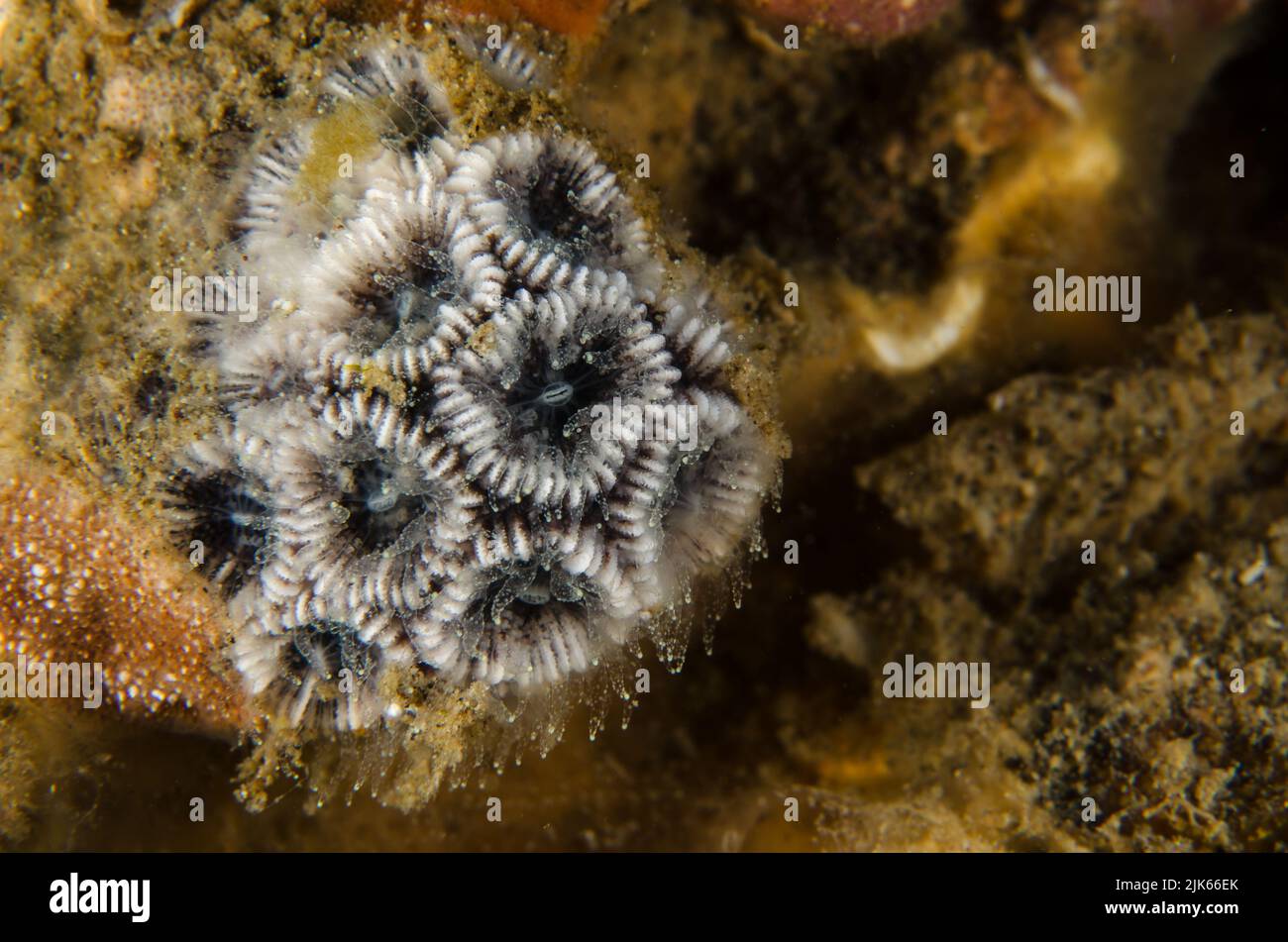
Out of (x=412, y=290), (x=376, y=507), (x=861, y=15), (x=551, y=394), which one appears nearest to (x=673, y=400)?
(x=551, y=394)

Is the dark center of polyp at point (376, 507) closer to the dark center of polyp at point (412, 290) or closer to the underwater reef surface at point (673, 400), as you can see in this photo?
the underwater reef surface at point (673, 400)

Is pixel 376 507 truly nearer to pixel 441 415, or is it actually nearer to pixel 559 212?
pixel 441 415

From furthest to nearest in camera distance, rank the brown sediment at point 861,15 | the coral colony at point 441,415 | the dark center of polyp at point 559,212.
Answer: the brown sediment at point 861,15 → the dark center of polyp at point 559,212 → the coral colony at point 441,415

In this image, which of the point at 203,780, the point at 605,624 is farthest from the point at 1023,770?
the point at 203,780

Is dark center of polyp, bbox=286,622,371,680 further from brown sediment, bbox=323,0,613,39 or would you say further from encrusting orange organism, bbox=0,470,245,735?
brown sediment, bbox=323,0,613,39

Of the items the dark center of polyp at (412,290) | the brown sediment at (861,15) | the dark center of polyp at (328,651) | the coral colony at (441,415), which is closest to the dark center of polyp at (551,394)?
the coral colony at (441,415)

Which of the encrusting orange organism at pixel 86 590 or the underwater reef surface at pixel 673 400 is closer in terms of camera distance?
the underwater reef surface at pixel 673 400

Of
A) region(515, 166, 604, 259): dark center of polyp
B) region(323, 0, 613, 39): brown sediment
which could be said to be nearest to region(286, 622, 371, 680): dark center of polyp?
region(515, 166, 604, 259): dark center of polyp
